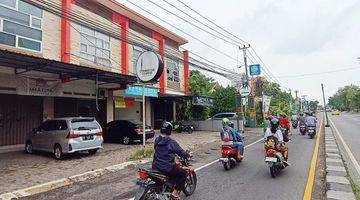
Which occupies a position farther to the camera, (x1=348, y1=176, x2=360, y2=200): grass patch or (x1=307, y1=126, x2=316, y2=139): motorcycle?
(x1=307, y1=126, x2=316, y2=139): motorcycle

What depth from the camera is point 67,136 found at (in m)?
13.3

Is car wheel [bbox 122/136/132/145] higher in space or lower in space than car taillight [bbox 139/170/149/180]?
lower

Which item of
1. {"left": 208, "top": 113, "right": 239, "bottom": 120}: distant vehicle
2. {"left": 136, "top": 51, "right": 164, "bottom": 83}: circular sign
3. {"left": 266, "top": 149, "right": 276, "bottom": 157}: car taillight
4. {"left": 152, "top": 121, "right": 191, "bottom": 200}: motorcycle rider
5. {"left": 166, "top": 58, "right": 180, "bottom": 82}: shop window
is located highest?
{"left": 166, "top": 58, "right": 180, "bottom": 82}: shop window

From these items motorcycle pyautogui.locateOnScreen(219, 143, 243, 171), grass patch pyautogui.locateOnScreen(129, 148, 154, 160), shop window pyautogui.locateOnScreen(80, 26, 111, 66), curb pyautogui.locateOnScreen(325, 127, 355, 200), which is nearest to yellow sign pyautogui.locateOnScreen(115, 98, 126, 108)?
shop window pyautogui.locateOnScreen(80, 26, 111, 66)

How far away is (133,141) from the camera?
19672mm

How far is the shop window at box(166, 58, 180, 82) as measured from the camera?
29.6 meters

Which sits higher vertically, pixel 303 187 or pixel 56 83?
pixel 56 83

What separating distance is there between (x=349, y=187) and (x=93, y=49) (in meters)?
17.1

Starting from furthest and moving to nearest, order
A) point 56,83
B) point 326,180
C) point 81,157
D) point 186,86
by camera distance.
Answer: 1. point 186,86
2. point 56,83
3. point 81,157
4. point 326,180

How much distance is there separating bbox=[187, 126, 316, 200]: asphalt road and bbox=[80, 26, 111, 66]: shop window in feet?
40.2

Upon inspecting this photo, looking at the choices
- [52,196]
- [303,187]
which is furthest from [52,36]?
[303,187]

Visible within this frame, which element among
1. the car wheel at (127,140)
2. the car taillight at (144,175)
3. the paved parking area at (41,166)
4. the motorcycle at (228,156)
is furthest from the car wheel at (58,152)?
the car taillight at (144,175)

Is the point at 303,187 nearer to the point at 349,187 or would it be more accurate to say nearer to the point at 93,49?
the point at 349,187

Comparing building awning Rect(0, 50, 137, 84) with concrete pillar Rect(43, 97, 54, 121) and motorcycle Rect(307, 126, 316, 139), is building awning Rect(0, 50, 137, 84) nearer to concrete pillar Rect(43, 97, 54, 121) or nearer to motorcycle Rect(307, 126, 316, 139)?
concrete pillar Rect(43, 97, 54, 121)
